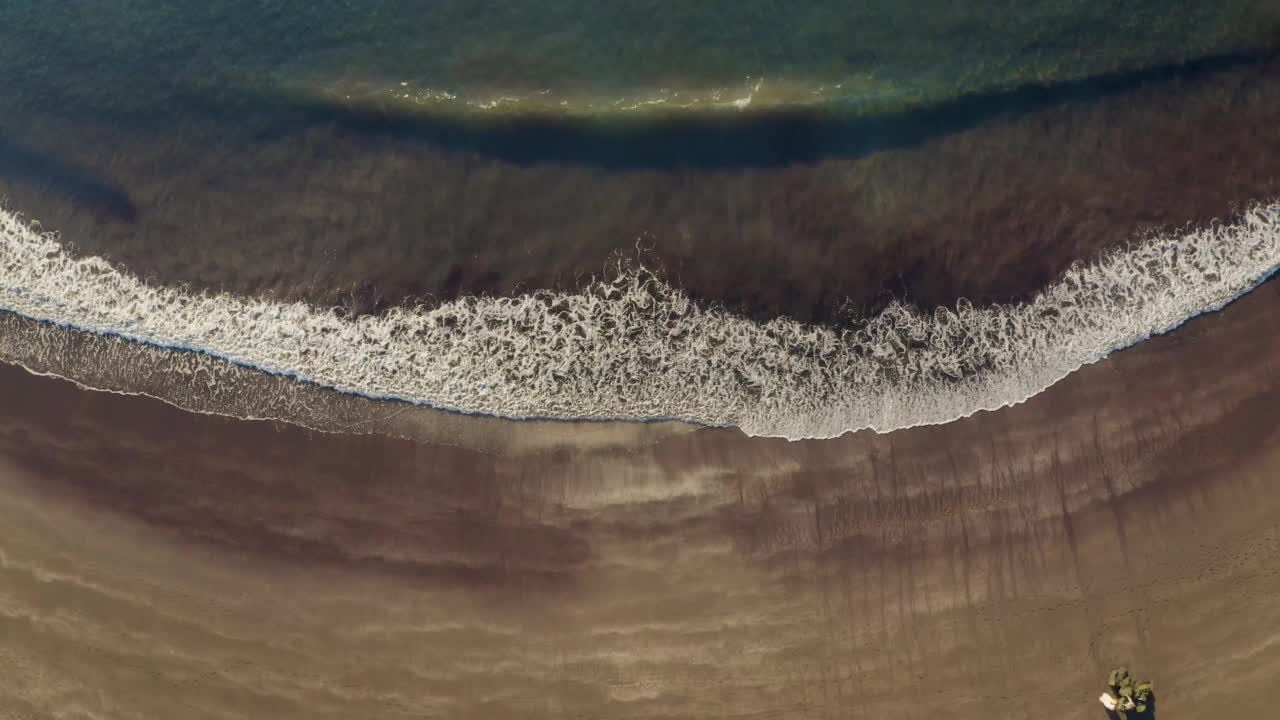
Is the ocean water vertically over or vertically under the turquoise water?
under

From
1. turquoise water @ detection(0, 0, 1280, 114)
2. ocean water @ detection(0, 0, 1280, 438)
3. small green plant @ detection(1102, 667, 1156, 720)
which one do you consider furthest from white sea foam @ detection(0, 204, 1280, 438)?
small green plant @ detection(1102, 667, 1156, 720)

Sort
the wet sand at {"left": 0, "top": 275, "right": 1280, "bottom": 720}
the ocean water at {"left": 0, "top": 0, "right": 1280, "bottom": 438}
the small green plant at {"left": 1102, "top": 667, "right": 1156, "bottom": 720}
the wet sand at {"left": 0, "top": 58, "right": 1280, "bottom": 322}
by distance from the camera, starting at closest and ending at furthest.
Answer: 1. the small green plant at {"left": 1102, "top": 667, "right": 1156, "bottom": 720}
2. the wet sand at {"left": 0, "top": 275, "right": 1280, "bottom": 720}
3. the ocean water at {"left": 0, "top": 0, "right": 1280, "bottom": 438}
4. the wet sand at {"left": 0, "top": 58, "right": 1280, "bottom": 322}

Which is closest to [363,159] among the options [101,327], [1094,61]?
[101,327]

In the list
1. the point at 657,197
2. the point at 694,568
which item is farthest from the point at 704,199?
the point at 694,568

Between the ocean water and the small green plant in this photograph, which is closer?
the small green plant

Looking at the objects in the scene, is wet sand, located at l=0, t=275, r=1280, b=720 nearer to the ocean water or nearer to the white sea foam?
the white sea foam

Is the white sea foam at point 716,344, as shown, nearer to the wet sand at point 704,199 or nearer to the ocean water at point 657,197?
the ocean water at point 657,197
